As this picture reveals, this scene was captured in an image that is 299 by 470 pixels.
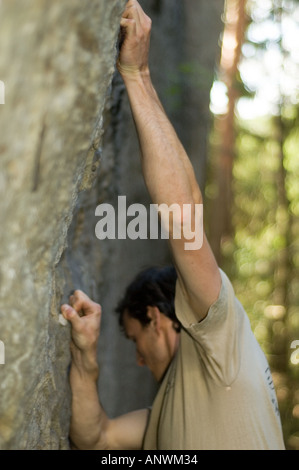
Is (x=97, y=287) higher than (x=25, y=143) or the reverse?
the reverse

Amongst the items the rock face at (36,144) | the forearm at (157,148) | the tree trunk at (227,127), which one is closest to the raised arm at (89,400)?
the forearm at (157,148)

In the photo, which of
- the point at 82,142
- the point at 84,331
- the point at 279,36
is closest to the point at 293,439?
the point at 279,36

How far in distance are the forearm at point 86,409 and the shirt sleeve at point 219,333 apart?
0.49 m

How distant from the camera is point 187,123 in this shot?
18.7 ft

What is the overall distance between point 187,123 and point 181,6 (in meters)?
1.04

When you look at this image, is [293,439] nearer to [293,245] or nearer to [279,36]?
[293,245]

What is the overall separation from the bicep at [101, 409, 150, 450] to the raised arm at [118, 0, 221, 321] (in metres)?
0.95

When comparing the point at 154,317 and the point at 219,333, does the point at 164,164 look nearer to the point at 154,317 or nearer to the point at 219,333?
the point at 219,333

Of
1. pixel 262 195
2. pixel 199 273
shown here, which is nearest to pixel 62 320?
pixel 199 273

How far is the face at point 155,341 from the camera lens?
291 centimetres

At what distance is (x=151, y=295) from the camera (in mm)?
2996

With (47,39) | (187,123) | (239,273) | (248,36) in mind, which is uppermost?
(248,36)

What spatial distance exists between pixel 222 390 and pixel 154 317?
Answer: 603 mm

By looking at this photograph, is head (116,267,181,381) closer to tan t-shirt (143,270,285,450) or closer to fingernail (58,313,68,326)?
tan t-shirt (143,270,285,450)
